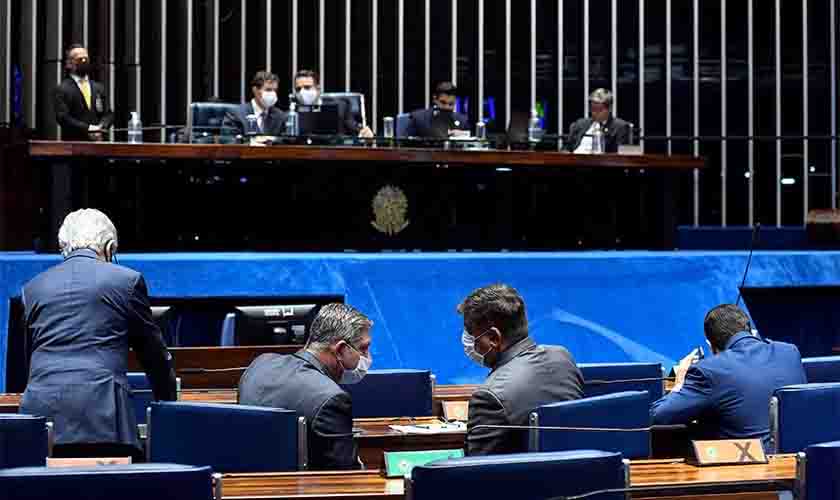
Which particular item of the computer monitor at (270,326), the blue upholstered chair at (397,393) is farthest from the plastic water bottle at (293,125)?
the blue upholstered chair at (397,393)

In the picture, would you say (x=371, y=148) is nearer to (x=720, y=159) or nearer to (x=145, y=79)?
(x=145, y=79)

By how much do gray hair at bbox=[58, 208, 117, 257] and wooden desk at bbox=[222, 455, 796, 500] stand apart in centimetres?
132

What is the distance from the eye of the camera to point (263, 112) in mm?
8977

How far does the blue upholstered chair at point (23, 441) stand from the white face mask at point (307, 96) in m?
5.98

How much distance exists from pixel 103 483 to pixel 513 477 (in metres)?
0.75

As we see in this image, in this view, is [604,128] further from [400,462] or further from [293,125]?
[400,462]

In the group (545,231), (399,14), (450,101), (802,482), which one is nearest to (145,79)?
(399,14)

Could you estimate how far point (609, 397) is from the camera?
11.8 ft

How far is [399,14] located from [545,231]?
15.8ft

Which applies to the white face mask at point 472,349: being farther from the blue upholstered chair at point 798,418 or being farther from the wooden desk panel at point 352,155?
the wooden desk panel at point 352,155

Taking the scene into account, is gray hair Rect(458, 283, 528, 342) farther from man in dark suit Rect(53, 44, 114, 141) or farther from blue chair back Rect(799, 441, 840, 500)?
man in dark suit Rect(53, 44, 114, 141)

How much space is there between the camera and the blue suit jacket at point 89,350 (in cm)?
391

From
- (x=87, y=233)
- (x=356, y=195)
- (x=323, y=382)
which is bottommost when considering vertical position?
(x=323, y=382)

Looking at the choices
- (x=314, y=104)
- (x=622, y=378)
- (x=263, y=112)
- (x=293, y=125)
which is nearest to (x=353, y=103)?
(x=314, y=104)
